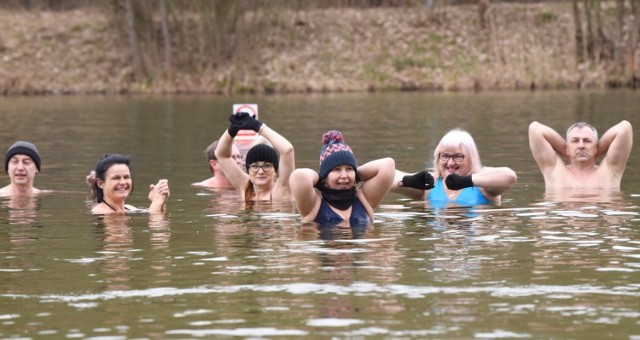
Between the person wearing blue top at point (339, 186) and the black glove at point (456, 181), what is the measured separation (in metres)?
0.95

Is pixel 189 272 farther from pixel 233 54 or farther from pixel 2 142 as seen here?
pixel 233 54

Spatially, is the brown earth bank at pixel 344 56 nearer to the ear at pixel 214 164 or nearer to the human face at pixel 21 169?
the ear at pixel 214 164

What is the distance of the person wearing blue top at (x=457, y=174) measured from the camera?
1543cm

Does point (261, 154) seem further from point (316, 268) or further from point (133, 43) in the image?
point (133, 43)

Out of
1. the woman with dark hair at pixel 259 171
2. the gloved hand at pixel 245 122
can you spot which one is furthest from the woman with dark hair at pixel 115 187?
the gloved hand at pixel 245 122

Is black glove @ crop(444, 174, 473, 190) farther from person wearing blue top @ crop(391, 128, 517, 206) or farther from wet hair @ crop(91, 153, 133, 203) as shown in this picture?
wet hair @ crop(91, 153, 133, 203)

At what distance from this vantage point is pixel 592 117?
1391 inches

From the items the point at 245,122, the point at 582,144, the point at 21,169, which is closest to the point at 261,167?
the point at 245,122

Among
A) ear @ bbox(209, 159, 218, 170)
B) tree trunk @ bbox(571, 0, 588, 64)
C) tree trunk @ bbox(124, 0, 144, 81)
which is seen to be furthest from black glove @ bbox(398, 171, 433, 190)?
tree trunk @ bbox(124, 0, 144, 81)

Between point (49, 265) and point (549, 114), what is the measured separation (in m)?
25.9

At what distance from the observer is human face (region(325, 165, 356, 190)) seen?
550 inches

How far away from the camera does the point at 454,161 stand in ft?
52.4

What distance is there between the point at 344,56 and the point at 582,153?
40.7m

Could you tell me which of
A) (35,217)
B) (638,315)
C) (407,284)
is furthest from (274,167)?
(638,315)
